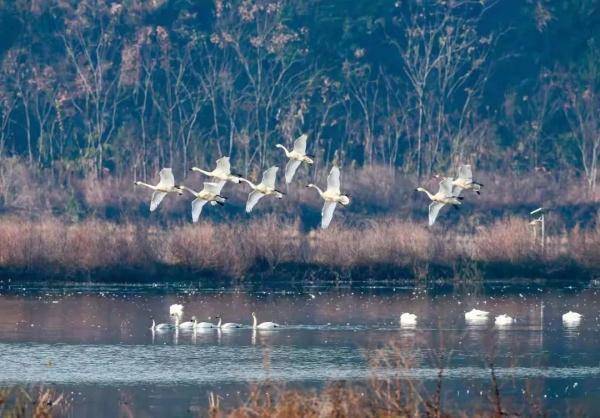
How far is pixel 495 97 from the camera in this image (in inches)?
2154

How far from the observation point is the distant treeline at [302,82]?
172 feet

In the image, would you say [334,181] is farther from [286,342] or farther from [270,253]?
[270,253]

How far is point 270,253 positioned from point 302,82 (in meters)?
15.6

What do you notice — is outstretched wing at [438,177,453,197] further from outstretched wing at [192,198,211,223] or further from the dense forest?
the dense forest

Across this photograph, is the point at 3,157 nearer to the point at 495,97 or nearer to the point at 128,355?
the point at 495,97

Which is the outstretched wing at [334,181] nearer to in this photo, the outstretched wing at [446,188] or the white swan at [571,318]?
the outstretched wing at [446,188]

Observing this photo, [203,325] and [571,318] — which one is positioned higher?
[571,318]

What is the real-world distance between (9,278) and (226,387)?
14981 millimetres

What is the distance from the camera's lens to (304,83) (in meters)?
52.8

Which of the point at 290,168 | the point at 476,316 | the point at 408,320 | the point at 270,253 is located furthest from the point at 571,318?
the point at 270,253

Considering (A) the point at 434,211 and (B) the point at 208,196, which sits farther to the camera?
(B) the point at 208,196

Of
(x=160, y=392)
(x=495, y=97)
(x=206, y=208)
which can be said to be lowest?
(x=160, y=392)

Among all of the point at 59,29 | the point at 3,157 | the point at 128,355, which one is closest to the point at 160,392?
the point at 128,355

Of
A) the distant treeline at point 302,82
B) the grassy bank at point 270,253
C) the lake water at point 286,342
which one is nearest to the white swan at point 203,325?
the lake water at point 286,342
